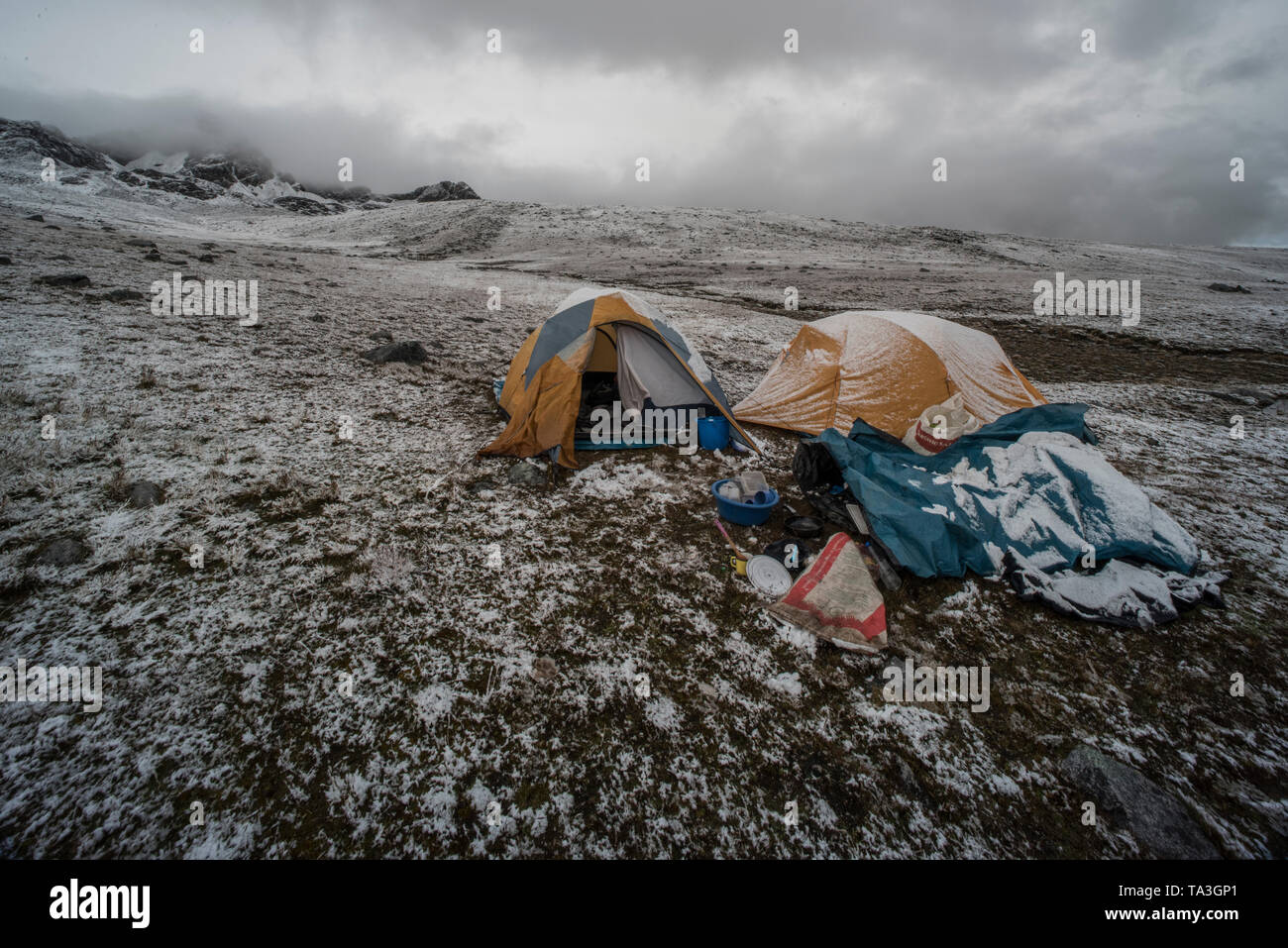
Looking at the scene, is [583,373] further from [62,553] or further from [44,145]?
[44,145]

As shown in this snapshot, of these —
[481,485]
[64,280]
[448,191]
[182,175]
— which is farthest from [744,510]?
[182,175]

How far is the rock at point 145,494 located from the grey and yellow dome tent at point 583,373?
3199 millimetres

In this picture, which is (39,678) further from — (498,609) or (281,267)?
(281,267)

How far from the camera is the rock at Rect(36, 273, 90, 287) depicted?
1090 cm

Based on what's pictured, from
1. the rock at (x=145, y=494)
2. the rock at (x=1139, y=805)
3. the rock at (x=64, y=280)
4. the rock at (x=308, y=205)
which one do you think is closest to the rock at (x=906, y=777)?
the rock at (x=1139, y=805)

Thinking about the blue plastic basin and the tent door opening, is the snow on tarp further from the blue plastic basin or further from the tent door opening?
the tent door opening

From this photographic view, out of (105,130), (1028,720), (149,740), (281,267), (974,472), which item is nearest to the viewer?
(149,740)

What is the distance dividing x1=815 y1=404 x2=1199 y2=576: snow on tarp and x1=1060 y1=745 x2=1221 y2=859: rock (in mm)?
1715

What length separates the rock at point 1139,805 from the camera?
2752 mm

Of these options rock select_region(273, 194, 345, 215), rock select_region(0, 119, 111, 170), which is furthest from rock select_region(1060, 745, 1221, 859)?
rock select_region(273, 194, 345, 215)

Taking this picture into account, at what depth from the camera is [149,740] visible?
9.44 feet
